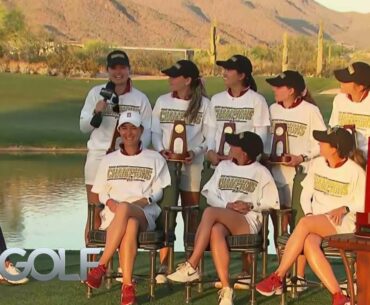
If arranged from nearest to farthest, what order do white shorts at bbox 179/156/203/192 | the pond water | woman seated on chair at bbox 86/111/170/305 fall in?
1. woman seated on chair at bbox 86/111/170/305
2. white shorts at bbox 179/156/203/192
3. the pond water

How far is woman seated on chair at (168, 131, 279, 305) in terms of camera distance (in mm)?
5734

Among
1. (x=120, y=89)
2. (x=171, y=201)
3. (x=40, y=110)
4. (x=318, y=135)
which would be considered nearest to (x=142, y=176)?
(x=171, y=201)

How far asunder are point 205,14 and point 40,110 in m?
98.8

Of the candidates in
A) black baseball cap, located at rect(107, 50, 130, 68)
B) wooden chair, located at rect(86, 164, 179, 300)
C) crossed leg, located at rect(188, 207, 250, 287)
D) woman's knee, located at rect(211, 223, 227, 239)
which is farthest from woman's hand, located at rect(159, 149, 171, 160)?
woman's knee, located at rect(211, 223, 227, 239)

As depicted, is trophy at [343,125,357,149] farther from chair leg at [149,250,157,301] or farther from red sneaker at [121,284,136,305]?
red sneaker at [121,284,136,305]

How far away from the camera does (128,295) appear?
5.72m

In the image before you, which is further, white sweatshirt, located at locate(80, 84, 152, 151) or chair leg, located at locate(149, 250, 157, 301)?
white sweatshirt, located at locate(80, 84, 152, 151)

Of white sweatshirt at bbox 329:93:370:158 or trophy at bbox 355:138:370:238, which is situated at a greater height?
white sweatshirt at bbox 329:93:370:158

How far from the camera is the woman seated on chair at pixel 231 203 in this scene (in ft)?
18.8

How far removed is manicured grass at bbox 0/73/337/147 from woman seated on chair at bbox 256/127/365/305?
17633mm

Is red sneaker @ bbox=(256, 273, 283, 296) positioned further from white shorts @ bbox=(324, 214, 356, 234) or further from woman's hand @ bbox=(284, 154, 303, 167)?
woman's hand @ bbox=(284, 154, 303, 167)

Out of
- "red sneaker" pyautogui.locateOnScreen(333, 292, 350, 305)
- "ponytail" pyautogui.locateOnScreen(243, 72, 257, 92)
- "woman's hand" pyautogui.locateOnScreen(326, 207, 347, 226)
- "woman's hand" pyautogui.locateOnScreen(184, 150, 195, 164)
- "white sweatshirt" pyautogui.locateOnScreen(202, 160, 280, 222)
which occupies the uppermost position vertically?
"ponytail" pyautogui.locateOnScreen(243, 72, 257, 92)

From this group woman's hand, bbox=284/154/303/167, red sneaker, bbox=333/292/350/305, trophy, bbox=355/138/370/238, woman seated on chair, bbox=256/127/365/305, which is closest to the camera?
trophy, bbox=355/138/370/238

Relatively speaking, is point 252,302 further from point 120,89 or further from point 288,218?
point 120,89
